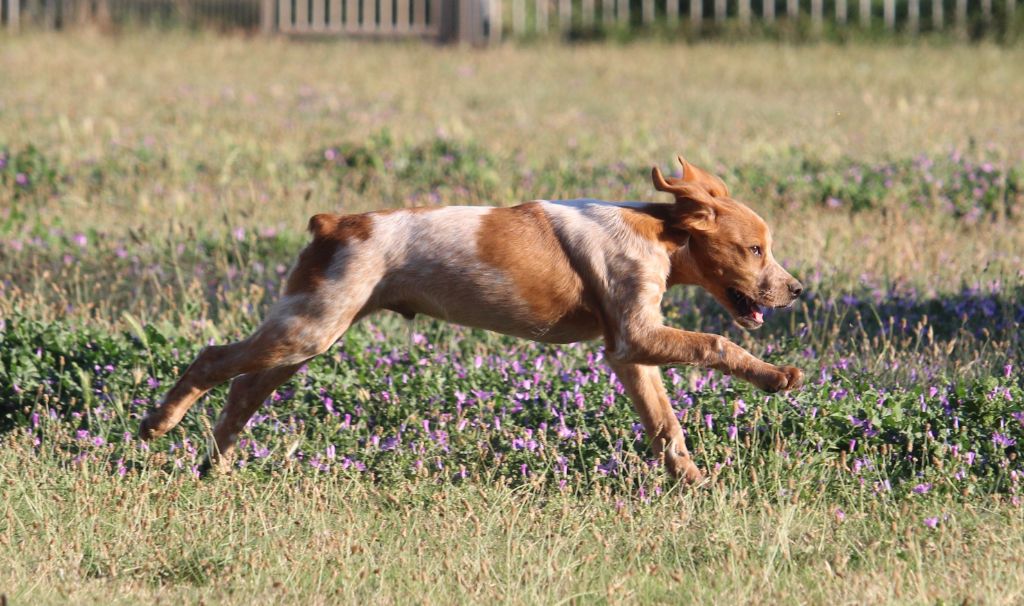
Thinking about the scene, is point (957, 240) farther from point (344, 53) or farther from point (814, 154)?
point (344, 53)

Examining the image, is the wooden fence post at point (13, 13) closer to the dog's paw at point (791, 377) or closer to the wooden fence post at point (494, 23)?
the wooden fence post at point (494, 23)

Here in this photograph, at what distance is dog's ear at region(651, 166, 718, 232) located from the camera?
15.5 feet

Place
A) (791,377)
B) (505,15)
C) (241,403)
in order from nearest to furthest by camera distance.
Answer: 1. (791,377)
2. (241,403)
3. (505,15)

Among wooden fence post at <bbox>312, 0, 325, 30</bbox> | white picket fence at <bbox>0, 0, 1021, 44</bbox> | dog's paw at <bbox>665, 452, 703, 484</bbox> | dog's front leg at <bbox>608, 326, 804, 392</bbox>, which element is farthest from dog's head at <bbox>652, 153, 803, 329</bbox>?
wooden fence post at <bbox>312, 0, 325, 30</bbox>

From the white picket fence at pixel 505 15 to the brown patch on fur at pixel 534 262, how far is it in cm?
1374

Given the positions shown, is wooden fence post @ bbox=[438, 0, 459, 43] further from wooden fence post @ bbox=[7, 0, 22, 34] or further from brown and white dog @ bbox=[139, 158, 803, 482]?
brown and white dog @ bbox=[139, 158, 803, 482]

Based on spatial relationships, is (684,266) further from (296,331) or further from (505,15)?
(505,15)

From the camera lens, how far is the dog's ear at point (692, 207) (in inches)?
186

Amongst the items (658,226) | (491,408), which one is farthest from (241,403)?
(658,226)

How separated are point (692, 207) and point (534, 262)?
572 millimetres

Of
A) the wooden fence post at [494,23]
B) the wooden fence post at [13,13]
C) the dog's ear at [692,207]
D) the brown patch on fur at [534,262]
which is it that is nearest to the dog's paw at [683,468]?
the brown patch on fur at [534,262]

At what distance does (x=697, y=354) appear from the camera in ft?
14.8

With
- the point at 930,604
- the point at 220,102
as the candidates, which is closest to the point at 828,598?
the point at 930,604

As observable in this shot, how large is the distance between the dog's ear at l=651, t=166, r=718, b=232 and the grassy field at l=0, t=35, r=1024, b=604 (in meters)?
0.84
